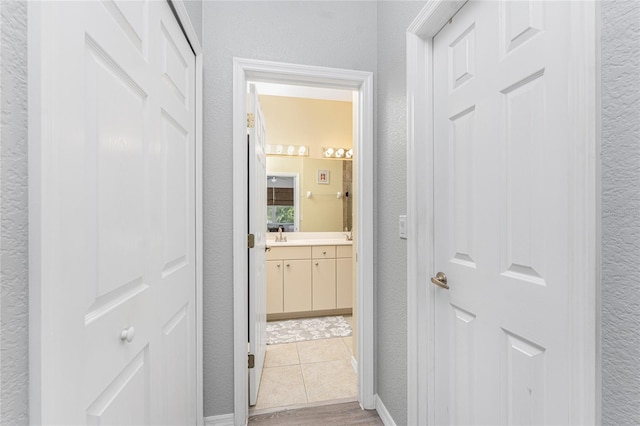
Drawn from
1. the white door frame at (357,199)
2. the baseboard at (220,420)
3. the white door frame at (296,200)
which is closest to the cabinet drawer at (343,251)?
the white door frame at (296,200)

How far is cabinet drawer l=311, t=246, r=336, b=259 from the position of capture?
10.4 feet

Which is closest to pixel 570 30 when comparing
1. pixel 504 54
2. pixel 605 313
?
pixel 504 54

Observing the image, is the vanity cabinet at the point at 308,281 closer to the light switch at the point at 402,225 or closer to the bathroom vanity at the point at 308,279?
the bathroom vanity at the point at 308,279

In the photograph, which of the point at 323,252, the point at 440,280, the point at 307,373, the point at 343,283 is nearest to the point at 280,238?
the point at 323,252

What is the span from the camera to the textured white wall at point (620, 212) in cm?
56

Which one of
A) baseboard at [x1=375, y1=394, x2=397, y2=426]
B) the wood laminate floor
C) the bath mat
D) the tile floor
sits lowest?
the wood laminate floor

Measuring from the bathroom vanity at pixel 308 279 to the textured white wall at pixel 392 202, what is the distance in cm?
151

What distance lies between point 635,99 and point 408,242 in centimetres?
85

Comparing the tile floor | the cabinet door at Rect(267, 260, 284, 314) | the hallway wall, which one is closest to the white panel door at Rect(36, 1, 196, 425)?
the hallway wall

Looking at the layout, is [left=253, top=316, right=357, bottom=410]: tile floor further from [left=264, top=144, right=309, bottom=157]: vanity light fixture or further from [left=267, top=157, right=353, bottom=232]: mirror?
[left=264, top=144, right=309, bottom=157]: vanity light fixture

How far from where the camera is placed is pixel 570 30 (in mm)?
666

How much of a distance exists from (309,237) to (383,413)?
221 centimetres

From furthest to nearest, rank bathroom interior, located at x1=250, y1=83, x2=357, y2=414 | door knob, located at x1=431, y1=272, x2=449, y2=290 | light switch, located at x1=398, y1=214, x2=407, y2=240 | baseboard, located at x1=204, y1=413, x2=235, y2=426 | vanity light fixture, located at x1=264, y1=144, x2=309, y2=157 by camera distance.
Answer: vanity light fixture, located at x1=264, y1=144, x2=309, y2=157 < bathroom interior, located at x1=250, y1=83, x2=357, y2=414 < baseboard, located at x1=204, y1=413, x2=235, y2=426 < light switch, located at x1=398, y1=214, x2=407, y2=240 < door knob, located at x1=431, y1=272, x2=449, y2=290

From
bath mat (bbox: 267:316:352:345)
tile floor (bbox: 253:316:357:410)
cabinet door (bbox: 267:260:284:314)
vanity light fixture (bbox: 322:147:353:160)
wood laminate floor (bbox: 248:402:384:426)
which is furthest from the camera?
vanity light fixture (bbox: 322:147:353:160)
